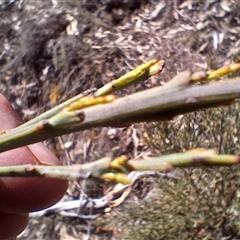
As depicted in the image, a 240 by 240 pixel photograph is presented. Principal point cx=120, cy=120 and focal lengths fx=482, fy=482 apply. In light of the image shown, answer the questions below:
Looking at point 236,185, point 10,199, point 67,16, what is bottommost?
point 236,185

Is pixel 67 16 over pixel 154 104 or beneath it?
beneath

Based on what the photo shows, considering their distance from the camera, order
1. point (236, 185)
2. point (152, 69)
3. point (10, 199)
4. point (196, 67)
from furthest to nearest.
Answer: point (196, 67) → point (236, 185) → point (10, 199) → point (152, 69)

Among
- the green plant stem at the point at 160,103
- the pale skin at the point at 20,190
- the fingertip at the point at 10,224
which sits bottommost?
the fingertip at the point at 10,224

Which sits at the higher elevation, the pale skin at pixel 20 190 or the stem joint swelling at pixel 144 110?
the stem joint swelling at pixel 144 110

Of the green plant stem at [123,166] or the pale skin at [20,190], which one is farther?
the pale skin at [20,190]

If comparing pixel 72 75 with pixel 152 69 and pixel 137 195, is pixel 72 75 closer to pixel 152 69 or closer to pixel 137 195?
pixel 137 195

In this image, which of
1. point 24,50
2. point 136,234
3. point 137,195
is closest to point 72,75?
point 24,50

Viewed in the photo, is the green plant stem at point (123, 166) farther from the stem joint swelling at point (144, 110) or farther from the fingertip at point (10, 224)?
the fingertip at point (10, 224)

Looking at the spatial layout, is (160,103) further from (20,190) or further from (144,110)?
(20,190)

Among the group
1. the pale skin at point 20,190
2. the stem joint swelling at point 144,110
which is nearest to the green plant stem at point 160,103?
the stem joint swelling at point 144,110
